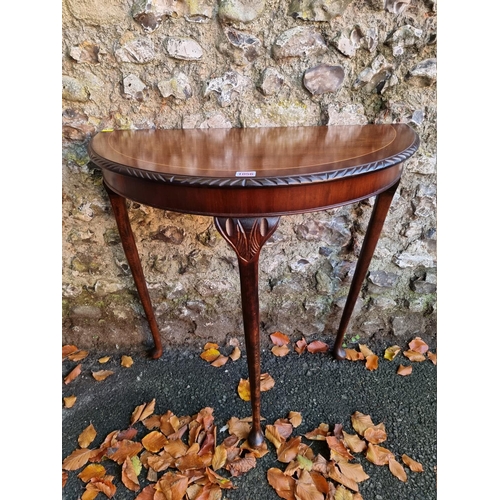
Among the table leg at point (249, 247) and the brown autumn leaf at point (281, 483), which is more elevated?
the table leg at point (249, 247)

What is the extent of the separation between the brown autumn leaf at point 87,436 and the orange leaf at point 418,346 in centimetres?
144

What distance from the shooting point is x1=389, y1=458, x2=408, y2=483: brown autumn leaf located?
1291 millimetres

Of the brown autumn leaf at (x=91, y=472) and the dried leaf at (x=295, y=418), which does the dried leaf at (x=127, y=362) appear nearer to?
the brown autumn leaf at (x=91, y=472)

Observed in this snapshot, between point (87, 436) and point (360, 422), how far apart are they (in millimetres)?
1050

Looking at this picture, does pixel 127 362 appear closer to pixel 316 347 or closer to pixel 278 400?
pixel 278 400

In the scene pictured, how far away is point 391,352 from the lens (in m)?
1.78

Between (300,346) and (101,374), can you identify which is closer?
(101,374)

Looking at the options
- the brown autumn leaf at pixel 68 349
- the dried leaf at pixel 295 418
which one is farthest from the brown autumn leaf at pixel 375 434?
the brown autumn leaf at pixel 68 349

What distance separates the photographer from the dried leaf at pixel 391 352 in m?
1.77

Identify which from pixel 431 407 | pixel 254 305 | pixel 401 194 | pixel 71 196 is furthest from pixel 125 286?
pixel 431 407

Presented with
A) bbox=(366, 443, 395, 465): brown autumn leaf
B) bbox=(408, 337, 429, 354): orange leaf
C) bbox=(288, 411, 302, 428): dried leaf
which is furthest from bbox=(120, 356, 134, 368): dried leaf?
bbox=(408, 337, 429, 354): orange leaf

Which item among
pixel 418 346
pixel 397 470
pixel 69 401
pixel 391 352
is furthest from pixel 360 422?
pixel 69 401

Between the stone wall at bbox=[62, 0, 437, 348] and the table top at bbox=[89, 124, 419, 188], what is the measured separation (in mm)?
124

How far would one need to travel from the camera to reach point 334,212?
159cm
